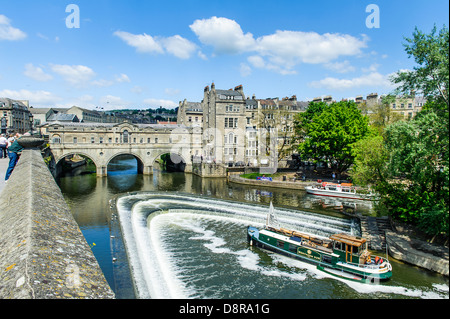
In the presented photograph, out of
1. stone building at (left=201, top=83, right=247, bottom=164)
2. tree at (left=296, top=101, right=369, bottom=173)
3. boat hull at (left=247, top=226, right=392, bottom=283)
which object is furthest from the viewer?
stone building at (left=201, top=83, right=247, bottom=164)

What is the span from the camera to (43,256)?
265 inches

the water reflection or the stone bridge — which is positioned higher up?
the stone bridge

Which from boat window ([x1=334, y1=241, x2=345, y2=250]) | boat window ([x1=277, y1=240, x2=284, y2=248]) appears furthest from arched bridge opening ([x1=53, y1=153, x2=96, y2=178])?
boat window ([x1=334, y1=241, x2=345, y2=250])

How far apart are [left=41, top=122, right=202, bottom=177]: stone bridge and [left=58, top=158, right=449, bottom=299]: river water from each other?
1848 centimetres

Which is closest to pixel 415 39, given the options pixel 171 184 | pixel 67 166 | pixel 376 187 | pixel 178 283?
pixel 376 187

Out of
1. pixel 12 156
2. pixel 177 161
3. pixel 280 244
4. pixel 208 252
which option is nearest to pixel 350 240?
pixel 280 244

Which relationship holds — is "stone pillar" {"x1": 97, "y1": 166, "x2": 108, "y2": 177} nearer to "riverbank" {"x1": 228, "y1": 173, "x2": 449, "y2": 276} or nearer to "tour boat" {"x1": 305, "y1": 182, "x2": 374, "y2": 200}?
"tour boat" {"x1": 305, "y1": 182, "x2": 374, "y2": 200}

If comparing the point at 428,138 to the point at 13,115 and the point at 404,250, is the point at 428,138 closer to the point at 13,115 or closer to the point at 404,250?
the point at 404,250

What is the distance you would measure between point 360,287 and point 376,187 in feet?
34.8

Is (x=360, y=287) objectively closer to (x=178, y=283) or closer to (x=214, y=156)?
(x=178, y=283)

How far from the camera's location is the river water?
17273mm

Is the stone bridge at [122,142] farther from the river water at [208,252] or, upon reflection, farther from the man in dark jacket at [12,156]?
the man in dark jacket at [12,156]

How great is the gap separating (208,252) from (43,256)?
16.8 metres

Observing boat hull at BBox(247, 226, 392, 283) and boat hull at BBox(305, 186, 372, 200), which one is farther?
boat hull at BBox(305, 186, 372, 200)
